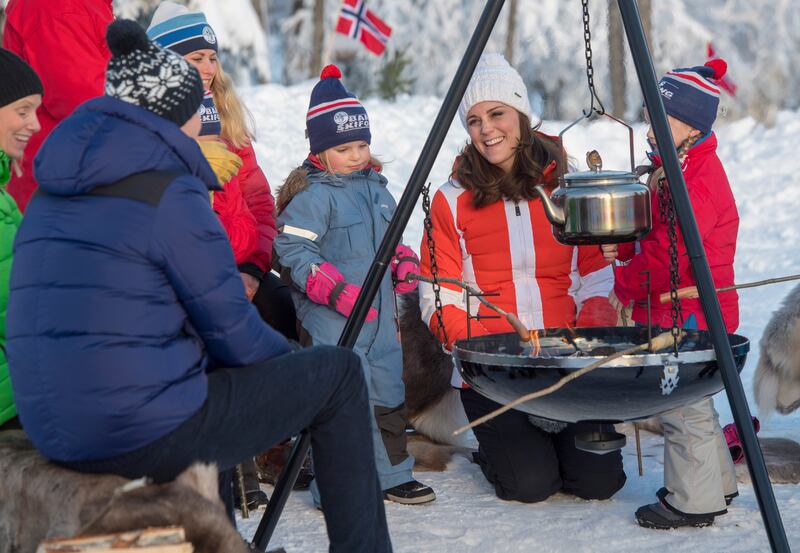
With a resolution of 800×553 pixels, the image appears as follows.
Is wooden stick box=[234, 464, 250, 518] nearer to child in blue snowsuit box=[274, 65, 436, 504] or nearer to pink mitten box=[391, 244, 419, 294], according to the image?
child in blue snowsuit box=[274, 65, 436, 504]

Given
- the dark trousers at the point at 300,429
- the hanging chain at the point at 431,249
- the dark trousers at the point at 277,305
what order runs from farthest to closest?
the dark trousers at the point at 277,305 → the hanging chain at the point at 431,249 → the dark trousers at the point at 300,429

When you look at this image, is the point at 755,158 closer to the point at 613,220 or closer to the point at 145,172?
the point at 613,220

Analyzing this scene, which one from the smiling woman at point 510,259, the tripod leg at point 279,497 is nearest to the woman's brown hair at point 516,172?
the smiling woman at point 510,259

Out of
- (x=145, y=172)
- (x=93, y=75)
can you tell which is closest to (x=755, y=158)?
(x=93, y=75)

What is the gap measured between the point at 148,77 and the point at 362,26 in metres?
11.5

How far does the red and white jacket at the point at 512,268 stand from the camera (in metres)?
4.22

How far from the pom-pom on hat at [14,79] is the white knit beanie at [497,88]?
1689mm

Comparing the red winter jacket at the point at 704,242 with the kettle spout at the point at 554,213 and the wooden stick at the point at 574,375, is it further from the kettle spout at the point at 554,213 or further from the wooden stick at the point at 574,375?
the kettle spout at the point at 554,213

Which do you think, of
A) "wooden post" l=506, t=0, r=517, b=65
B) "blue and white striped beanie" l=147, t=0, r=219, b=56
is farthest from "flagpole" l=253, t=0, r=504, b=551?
"wooden post" l=506, t=0, r=517, b=65

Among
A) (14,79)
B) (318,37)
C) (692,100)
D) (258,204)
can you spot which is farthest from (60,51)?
(318,37)

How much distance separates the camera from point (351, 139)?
14.1 ft

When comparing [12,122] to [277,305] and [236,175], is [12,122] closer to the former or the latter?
[236,175]

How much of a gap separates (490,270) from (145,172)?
209 cm

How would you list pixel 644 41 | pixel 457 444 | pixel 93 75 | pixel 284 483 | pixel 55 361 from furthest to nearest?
pixel 457 444 < pixel 93 75 < pixel 284 483 < pixel 644 41 < pixel 55 361
